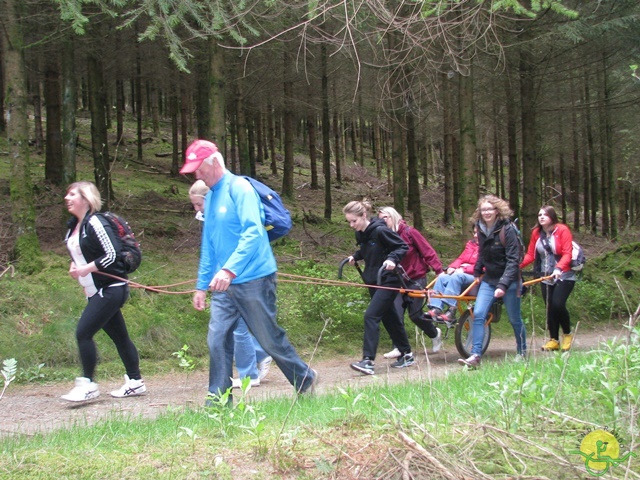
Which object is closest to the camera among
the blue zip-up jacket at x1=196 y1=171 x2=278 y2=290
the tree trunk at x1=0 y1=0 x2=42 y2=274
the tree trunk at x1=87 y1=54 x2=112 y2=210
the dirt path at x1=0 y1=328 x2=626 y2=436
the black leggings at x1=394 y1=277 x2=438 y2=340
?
the blue zip-up jacket at x1=196 y1=171 x2=278 y2=290

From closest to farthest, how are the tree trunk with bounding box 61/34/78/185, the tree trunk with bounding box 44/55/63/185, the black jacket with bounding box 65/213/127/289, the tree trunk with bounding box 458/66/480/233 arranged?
1. the black jacket with bounding box 65/213/127/289
2. the tree trunk with bounding box 458/66/480/233
3. the tree trunk with bounding box 61/34/78/185
4. the tree trunk with bounding box 44/55/63/185

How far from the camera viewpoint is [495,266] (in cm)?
856

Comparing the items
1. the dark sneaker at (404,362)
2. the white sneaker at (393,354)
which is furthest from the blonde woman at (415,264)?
the dark sneaker at (404,362)

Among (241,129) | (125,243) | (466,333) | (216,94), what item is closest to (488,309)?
(466,333)

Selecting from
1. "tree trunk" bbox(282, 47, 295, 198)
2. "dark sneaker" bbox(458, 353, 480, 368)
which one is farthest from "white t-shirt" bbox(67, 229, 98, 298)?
"tree trunk" bbox(282, 47, 295, 198)

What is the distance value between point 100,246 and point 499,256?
201 inches

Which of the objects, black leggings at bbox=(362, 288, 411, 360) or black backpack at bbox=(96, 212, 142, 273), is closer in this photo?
black backpack at bbox=(96, 212, 142, 273)

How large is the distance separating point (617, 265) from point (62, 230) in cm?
1352

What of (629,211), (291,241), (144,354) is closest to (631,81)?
(291,241)

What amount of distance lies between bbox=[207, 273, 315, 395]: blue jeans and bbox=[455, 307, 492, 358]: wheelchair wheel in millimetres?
4214

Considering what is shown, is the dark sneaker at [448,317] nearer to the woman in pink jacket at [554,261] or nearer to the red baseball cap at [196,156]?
the woman in pink jacket at [554,261]

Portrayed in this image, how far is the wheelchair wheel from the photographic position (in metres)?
9.15

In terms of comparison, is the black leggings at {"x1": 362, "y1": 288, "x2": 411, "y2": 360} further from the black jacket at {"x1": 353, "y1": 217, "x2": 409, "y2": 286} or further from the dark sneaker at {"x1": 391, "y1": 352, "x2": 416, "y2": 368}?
the dark sneaker at {"x1": 391, "y1": 352, "x2": 416, "y2": 368}

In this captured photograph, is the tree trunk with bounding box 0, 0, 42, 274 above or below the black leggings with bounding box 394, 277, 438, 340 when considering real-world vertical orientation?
above
